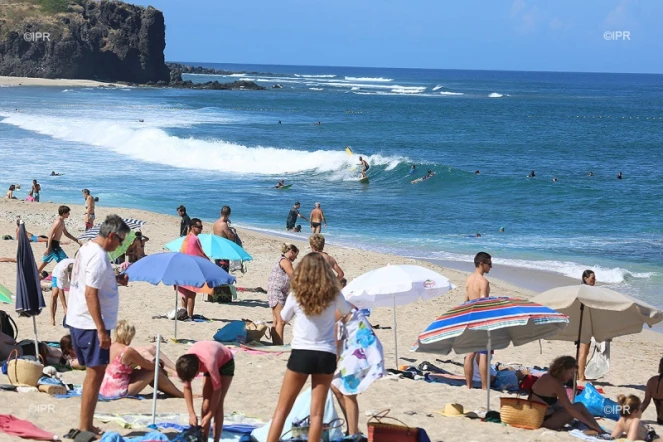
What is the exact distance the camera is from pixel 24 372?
801 cm

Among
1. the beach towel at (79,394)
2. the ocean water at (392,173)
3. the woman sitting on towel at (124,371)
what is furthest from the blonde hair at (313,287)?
the ocean water at (392,173)

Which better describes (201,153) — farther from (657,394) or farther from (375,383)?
(657,394)

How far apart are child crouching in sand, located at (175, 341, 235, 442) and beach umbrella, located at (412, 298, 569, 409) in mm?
2411

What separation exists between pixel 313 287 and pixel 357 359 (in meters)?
1.14

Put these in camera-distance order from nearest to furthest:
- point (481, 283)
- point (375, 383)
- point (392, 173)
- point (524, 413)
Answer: point (524, 413) < point (481, 283) < point (375, 383) < point (392, 173)

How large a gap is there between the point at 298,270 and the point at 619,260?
57.9 ft

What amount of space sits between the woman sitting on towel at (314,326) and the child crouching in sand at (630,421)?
3.21 metres

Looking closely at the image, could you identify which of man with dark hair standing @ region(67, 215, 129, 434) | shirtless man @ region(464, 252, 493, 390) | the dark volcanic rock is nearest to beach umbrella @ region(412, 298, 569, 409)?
shirtless man @ region(464, 252, 493, 390)

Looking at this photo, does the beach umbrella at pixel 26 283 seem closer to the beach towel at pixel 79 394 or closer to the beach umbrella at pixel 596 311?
the beach towel at pixel 79 394

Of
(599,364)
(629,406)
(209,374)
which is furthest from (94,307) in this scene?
(599,364)

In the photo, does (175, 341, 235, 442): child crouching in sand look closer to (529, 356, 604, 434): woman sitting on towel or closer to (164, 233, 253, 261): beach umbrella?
(529, 356, 604, 434): woman sitting on towel

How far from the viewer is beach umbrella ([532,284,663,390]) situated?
30.9 feet

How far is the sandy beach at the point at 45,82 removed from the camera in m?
108

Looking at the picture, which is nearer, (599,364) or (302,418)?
(302,418)
